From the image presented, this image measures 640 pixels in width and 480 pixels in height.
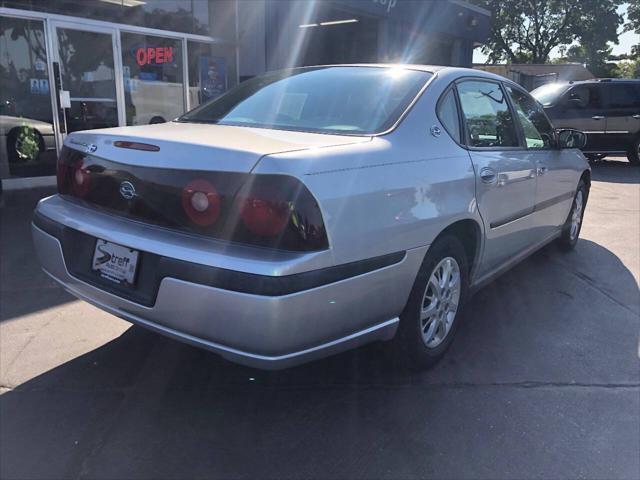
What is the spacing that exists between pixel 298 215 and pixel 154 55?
341 inches

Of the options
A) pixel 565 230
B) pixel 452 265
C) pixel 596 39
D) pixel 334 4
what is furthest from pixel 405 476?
pixel 596 39

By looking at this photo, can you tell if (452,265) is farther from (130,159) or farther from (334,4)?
(334,4)

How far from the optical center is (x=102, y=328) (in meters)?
3.67

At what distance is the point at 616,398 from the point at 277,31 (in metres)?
9.35

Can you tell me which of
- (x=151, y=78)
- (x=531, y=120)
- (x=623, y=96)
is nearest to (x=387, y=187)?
(x=531, y=120)

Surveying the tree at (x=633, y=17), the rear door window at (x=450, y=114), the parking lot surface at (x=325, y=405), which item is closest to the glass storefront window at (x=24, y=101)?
the parking lot surface at (x=325, y=405)

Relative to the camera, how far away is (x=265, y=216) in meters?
2.23

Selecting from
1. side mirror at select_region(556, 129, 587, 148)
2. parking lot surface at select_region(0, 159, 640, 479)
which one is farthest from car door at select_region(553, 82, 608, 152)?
parking lot surface at select_region(0, 159, 640, 479)

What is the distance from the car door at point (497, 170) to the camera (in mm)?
3326

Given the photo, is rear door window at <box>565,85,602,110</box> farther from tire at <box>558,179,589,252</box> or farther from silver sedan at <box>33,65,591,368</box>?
silver sedan at <box>33,65,591,368</box>

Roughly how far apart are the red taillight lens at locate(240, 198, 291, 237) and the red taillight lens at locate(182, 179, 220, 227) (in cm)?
14

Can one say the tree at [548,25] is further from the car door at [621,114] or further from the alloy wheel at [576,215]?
the alloy wheel at [576,215]

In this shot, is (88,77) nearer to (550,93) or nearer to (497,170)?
(497,170)

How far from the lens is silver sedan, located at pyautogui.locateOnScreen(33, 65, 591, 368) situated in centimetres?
222
